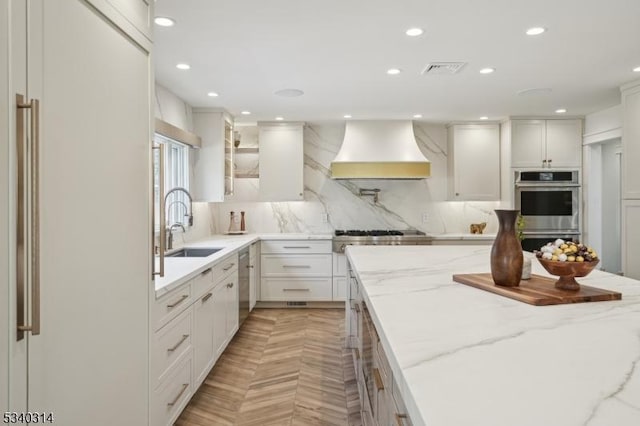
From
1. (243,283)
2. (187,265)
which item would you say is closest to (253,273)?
(243,283)

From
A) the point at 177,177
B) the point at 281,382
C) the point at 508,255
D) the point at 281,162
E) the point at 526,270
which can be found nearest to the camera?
the point at 508,255

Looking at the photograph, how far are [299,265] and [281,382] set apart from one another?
6.79 ft

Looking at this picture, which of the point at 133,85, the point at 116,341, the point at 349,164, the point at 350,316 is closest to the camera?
the point at 116,341

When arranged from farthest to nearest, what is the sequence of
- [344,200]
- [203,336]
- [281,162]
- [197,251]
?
1. [344,200]
2. [281,162]
3. [197,251]
4. [203,336]

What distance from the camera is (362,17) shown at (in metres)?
2.33

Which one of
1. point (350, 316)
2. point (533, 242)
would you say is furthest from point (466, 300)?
point (533, 242)

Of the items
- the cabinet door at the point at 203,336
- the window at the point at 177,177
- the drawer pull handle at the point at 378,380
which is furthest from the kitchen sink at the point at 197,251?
the drawer pull handle at the point at 378,380

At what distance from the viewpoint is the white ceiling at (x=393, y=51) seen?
2.26 m

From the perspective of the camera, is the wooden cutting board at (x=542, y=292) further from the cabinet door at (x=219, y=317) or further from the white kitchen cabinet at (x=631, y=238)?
the white kitchen cabinet at (x=631, y=238)

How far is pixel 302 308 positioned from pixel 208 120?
2.46 m

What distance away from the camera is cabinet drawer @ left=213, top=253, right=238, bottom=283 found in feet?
10.2

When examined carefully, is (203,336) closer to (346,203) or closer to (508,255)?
(508,255)

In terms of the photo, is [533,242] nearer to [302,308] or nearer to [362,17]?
[302,308]

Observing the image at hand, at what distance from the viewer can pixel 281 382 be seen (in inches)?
115
